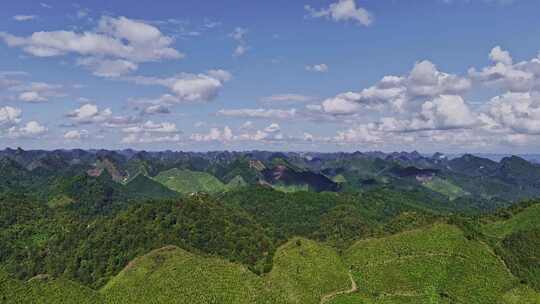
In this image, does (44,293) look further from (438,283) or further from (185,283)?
(438,283)

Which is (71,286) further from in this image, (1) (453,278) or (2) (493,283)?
(2) (493,283)

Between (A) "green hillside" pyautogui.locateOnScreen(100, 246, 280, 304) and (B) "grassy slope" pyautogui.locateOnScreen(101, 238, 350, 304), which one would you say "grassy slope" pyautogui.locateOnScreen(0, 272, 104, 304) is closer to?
(B) "grassy slope" pyautogui.locateOnScreen(101, 238, 350, 304)

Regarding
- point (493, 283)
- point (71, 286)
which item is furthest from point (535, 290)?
point (71, 286)

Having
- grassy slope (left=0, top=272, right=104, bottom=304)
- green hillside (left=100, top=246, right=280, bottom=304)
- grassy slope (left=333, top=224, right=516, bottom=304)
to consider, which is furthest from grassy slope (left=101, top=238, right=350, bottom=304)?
grassy slope (left=333, top=224, right=516, bottom=304)

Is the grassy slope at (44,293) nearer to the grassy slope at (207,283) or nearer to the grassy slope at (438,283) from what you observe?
the grassy slope at (207,283)

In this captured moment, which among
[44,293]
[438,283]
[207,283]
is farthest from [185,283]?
[438,283]

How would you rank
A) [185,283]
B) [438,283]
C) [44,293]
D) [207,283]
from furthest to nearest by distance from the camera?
[438,283] → [185,283] → [207,283] → [44,293]

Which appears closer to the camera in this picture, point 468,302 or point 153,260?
point 468,302

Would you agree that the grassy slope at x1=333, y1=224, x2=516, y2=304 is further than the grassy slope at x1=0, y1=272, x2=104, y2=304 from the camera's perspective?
Yes

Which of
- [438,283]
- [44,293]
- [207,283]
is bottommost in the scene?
[438,283]
